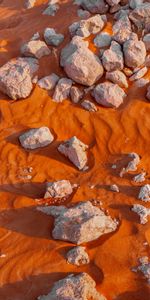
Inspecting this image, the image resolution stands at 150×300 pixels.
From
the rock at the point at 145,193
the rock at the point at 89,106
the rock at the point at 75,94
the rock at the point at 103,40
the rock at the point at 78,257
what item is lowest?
the rock at the point at 145,193

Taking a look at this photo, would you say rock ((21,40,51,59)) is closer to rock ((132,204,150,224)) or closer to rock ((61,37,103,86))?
rock ((61,37,103,86))

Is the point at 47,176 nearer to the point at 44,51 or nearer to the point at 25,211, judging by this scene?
the point at 25,211

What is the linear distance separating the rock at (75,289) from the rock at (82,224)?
1.98ft

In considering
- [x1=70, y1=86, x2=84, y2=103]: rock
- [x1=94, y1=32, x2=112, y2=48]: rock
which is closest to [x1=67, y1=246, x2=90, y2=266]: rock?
[x1=70, y1=86, x2=84, y2=103]: rock

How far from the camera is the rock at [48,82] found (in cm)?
766

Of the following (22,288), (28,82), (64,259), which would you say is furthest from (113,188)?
(28,82)

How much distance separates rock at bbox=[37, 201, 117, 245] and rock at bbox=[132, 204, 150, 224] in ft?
1.09

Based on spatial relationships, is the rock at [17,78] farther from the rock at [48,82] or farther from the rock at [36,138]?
the rock at [36,138]

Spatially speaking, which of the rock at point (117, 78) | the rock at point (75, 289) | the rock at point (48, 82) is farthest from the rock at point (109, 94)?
the rock at point (75, 289)

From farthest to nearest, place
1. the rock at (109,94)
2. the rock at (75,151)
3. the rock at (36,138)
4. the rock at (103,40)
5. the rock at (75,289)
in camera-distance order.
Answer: the rock at (103,40) → the rock at (109,94) → the rock at (36,138) → the rock at (75,151) → the rock at (75,289)

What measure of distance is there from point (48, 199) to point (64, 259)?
107cm

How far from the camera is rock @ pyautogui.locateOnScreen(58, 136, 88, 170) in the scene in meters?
6.68

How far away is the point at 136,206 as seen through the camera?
5.90 metres

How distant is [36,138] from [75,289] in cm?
278
